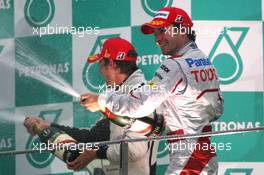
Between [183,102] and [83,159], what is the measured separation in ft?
2.07

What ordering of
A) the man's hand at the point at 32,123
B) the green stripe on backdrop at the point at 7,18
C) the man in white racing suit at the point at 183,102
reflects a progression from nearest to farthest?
the man in white racing suit at the point at 183,102 → the man's hand at the point at 32,123 → the green stripe on backdrop at the point at 7,18

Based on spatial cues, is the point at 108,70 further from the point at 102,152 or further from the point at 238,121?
the point at 238,121

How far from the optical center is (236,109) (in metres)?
6.41

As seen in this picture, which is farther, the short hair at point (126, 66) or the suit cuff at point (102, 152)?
the short hair at point (126, 66)

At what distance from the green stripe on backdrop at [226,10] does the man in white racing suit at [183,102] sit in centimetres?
135

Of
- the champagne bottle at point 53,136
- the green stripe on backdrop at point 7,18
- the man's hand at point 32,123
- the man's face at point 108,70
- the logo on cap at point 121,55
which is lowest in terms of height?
the champagne bottle at point 53,136

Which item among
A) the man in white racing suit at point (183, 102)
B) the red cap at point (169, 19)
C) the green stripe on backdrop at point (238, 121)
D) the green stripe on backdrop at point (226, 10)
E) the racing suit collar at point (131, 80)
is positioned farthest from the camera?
the green stripe on backdrop at point (226, 10)

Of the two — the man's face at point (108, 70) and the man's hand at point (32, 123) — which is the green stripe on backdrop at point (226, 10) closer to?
the man's face at point (108, 70)

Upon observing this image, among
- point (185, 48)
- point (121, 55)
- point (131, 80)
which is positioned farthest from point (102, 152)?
point (185, 48)

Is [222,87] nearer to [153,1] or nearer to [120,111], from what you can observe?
[153,1]

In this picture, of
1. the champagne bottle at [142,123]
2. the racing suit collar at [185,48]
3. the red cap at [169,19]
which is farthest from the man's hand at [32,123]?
the racing suit collar at [185,48]

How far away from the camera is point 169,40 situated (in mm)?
5168

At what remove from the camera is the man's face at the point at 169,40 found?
5.15 m

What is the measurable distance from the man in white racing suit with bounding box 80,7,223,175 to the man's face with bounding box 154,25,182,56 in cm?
2
